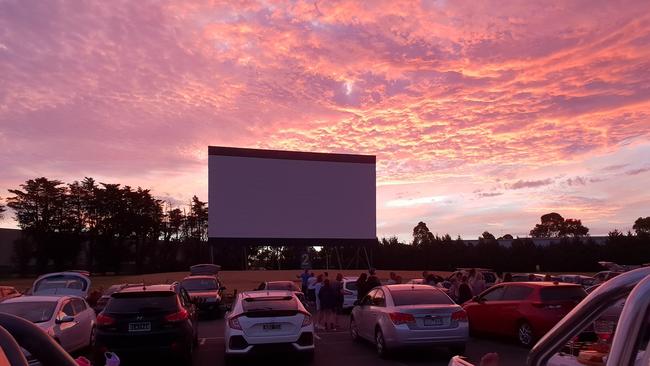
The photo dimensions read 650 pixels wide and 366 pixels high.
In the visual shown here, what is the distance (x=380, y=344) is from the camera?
1255 centimetres

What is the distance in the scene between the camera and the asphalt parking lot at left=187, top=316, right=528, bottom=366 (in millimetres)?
12086

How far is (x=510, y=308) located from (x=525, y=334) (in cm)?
75

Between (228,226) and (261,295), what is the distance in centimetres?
3227

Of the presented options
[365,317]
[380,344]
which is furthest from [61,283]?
[380,344]

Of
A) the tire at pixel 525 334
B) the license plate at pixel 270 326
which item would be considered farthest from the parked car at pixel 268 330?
the tire at pixel 525 334

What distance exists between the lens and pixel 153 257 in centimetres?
8350

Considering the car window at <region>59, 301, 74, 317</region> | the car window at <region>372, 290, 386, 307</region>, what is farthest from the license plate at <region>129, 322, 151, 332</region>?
the car window at <region>372, 290, 386, 307</region>

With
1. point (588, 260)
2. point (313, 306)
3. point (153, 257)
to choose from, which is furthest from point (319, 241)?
point (153, 257)

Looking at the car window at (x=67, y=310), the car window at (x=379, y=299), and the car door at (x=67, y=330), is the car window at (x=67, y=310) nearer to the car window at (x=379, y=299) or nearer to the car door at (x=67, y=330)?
the car door at (x=67, y=330)

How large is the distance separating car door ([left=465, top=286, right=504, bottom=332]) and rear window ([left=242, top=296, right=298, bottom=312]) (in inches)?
222

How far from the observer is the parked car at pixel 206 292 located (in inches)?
896

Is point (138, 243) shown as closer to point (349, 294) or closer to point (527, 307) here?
point (349, 294)

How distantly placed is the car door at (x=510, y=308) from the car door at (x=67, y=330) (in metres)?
9.91

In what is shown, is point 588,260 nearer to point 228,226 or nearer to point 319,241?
point 319,241
